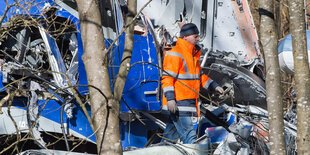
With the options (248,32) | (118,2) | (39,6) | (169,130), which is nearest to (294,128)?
(248,32)

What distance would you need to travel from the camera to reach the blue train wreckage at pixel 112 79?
18.8 ft

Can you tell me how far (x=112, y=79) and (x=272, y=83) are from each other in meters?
1.89

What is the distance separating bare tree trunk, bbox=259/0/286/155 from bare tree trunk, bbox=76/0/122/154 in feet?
6.28

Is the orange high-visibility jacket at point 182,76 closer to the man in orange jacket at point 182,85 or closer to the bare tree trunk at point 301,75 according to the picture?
the man in orange jacket at point 182,85

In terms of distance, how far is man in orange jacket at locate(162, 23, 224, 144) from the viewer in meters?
5.59

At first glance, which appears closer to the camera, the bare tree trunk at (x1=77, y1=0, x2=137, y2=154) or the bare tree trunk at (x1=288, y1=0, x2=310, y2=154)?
the bare tree trunk at (x1=77, y1=0, x2=137, y2=154)

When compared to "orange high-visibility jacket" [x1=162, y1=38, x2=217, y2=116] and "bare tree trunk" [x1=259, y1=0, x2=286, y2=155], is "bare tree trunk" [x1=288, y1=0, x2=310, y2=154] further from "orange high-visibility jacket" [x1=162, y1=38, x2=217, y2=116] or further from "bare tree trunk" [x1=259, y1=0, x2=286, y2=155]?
"orange high-visibility jacket" [x1=162, y1=38, x2=217, y2=116]

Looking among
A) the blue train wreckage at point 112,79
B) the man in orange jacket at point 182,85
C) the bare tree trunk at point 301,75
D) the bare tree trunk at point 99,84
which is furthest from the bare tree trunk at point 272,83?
the bare tree trunk at point 99,84

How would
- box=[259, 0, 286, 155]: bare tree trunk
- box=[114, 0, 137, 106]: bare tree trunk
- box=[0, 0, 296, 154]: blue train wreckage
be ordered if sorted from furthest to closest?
box=[0, 0, 296, 154]: blue train wreckage → box=[259, 0, 286, 155]: bare tree trunk → box=[114, 0, 137, 106]: bare tree trunk

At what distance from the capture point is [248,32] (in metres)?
8.14

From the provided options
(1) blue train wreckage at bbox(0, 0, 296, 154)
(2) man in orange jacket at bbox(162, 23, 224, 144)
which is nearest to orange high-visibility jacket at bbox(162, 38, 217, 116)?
(2) man in orange jacket at bbox(162, 23, 224, 144)

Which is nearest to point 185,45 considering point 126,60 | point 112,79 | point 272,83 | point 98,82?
point 112,79

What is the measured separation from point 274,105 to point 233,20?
3.44 m

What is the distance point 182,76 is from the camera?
19.1ft
